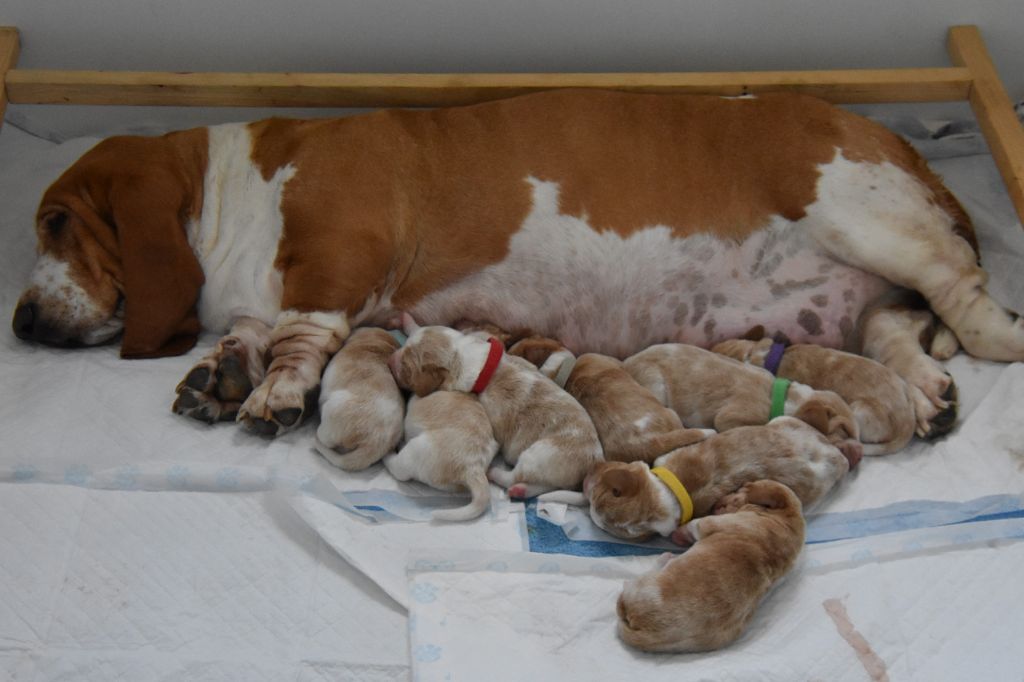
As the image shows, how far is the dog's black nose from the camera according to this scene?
8.78 feet

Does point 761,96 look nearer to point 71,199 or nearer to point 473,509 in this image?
point 473,509

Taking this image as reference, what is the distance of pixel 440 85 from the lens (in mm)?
2883

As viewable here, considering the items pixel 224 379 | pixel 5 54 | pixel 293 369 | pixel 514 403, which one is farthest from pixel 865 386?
pixel 5 54

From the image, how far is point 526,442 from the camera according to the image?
234cm

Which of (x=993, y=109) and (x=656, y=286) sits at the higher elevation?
(x=993, y=109)

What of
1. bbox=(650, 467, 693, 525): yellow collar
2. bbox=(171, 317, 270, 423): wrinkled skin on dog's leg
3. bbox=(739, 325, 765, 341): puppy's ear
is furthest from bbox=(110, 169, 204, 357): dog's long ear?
bbox=(739, 325, 765, 341): puppy's ear

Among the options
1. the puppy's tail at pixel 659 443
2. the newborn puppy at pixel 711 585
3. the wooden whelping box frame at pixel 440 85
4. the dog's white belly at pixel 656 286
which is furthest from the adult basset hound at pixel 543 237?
the newborn puppy at pixel 711 585

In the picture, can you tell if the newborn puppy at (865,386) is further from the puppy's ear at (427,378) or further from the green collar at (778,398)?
the puppy's ear at (427,378)

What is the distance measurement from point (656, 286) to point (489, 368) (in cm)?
55

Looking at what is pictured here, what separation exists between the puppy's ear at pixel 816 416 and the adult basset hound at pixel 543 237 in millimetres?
404

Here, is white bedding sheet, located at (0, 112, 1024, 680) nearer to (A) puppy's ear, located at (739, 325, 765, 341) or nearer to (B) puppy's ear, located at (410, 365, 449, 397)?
(B) puppy's ear, located at (410, 365, 449, 397)

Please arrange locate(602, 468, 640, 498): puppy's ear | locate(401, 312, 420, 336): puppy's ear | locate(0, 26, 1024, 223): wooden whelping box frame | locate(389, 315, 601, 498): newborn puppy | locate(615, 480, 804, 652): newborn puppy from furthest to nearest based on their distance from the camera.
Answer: locate(0, 26, 1024, 223): wooden whelping box frame
locate(401, 312, 420, 336): puppy's ear
locate(389, 315, 601, 498): newborn puppy
locate(602, 468, 640, 498): puppy's ear
locate(615, 480, 804, 652): newborn puppy

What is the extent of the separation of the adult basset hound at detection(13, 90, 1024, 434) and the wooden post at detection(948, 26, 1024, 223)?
0.53 feet

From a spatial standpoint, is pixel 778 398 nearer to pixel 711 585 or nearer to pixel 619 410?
pixel 619 410
